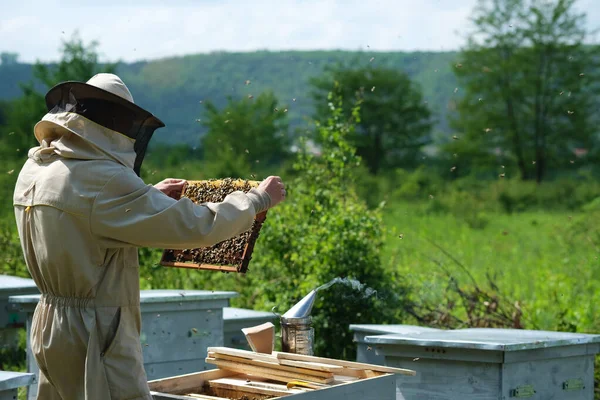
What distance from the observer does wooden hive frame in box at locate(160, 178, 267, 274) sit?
340cm

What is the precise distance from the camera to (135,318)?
299cm

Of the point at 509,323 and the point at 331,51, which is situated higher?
the point at 331,51

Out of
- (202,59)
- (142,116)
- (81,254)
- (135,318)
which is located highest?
(202,59)

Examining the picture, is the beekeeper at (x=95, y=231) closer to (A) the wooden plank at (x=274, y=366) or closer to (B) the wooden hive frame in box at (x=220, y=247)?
(B) the wooden hive frame in box at (x=220, y=247)

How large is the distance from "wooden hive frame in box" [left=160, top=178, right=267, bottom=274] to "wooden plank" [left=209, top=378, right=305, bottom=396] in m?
0.44

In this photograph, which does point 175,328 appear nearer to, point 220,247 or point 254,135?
point 220,247

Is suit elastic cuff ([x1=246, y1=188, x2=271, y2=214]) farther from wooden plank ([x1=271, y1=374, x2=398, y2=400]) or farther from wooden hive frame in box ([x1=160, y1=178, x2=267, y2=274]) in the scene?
wooden plank ([x1=271, y1=374, x2=398, y2=400])

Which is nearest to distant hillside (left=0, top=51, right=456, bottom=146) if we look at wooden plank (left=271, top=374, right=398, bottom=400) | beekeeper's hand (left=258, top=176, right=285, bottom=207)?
beekeeper's hand (left=258, top=176, right=285, bottom=207)

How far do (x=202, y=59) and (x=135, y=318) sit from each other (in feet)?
358

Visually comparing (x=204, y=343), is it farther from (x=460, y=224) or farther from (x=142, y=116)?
(x=460, y=224)

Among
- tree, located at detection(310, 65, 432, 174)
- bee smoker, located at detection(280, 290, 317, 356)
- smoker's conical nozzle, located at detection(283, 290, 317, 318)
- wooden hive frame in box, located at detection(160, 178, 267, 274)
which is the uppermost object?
tree, located at detection(310, 65, 432, 174)

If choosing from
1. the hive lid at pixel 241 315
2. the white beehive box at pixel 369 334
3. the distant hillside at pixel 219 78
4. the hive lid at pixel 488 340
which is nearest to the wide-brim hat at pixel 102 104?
the hive lid at pixel 488 340

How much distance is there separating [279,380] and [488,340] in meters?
1.35

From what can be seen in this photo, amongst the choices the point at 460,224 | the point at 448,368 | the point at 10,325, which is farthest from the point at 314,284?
the point at 460,224
